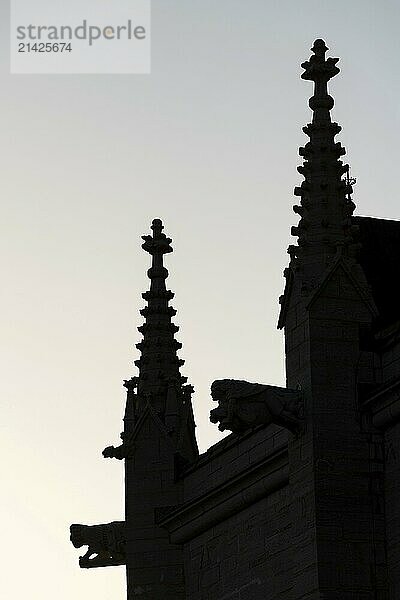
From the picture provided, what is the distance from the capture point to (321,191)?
29.6m

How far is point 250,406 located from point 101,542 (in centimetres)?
864

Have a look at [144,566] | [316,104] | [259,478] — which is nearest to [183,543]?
[144,566]

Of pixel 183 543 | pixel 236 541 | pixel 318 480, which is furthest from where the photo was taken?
pixel 183 543

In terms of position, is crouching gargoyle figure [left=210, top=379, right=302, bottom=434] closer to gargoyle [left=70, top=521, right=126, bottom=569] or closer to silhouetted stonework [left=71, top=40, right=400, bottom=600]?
silhouetted stonework [left=71, top=40, right=400, bottom=600]

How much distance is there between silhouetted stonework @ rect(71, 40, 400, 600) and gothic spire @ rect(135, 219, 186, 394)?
8.32 ft

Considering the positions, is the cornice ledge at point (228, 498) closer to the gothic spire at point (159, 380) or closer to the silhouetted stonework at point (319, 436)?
the silhouetted stonework at point (319, 436)

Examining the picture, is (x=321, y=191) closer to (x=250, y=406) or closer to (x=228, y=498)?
(x=250, y=406)

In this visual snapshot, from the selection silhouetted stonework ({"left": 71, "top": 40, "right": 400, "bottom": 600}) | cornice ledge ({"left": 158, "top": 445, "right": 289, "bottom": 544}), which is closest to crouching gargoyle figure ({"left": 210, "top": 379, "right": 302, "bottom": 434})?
silhouetted stonework ({"left": 71, "top": 40, "right": 400, "bottom": 600})

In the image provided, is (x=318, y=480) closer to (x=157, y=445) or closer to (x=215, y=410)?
(x=215, y=410)

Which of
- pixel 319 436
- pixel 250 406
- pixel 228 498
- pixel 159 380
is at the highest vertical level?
pixel 159 380

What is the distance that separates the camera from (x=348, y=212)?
29547 millimetres

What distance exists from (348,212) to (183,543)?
7.81 metres

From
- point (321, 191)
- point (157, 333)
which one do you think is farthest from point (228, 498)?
point (321, 191)

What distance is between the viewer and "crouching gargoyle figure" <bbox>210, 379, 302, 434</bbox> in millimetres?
28578
